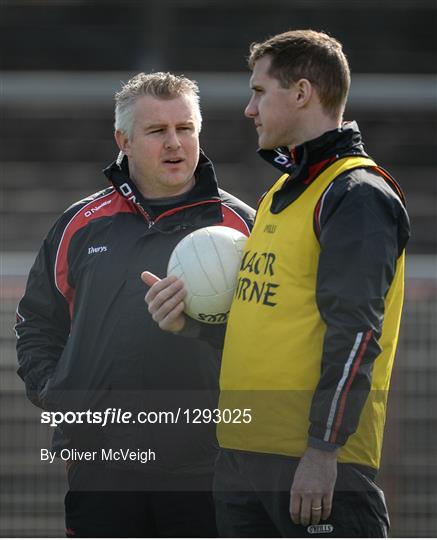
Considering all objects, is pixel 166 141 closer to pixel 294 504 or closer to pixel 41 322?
pixel 41 322

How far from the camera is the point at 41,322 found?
3586mm

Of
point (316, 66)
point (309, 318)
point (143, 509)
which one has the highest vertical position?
point (316, 66)

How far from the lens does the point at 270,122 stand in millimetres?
2906

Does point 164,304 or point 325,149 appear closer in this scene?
point 325,149

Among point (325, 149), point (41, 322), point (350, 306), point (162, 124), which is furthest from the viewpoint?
point (41, 322)

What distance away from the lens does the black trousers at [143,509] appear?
3.33 m

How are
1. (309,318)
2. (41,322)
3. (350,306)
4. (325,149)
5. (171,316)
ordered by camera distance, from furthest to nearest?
(41,322) < (171,316) < (325,149) < (309,318) < (350,306)

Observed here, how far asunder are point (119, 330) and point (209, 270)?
0.46 metres

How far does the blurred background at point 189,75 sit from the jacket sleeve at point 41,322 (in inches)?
284

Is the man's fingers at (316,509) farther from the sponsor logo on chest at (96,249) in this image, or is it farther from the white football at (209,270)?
the sponsor logo on chest at (96,249)

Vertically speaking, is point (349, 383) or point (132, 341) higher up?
point (349, 383)

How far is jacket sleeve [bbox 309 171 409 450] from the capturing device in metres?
2.60

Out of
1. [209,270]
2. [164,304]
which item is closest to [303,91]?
[209,270]

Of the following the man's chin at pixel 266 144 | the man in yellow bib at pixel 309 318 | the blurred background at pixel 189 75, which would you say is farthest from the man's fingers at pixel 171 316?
the blurred background at pixel 189 75
